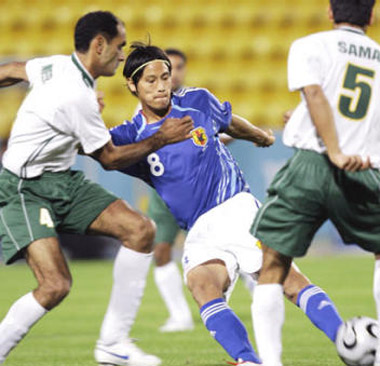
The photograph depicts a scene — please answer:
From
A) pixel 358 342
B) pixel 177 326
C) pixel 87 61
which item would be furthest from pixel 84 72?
pixel 177 326

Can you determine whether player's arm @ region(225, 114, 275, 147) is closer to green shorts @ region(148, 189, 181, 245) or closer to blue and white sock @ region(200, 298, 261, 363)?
blue and white sock @ region(200, 298, 261, 363)

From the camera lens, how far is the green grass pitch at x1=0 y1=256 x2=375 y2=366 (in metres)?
5.70

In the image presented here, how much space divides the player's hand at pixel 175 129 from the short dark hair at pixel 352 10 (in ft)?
3.11

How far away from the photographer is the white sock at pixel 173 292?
7.32 meters

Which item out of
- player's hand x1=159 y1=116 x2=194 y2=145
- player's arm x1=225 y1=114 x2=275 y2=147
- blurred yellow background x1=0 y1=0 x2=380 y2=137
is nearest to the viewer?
player's hand x1=159 y1=116 x2=194 y2=145

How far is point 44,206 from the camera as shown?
4910mm

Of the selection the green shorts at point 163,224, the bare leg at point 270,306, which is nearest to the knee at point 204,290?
the bare leg at point 270,306

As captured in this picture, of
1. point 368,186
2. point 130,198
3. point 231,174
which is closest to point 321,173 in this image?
point 368,186

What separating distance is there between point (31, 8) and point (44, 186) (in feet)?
40.8

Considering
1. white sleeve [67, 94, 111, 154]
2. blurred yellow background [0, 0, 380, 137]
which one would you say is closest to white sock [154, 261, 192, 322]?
white sleeve [67, 94, 111, 154]

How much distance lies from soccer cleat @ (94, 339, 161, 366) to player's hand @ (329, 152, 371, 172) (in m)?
1.69

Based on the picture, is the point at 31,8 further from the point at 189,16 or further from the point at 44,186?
the point at 44,186

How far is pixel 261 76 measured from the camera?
633 inches

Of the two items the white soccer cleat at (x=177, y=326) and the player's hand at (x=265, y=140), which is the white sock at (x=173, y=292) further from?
the player's hand at (x=265, y=140)
